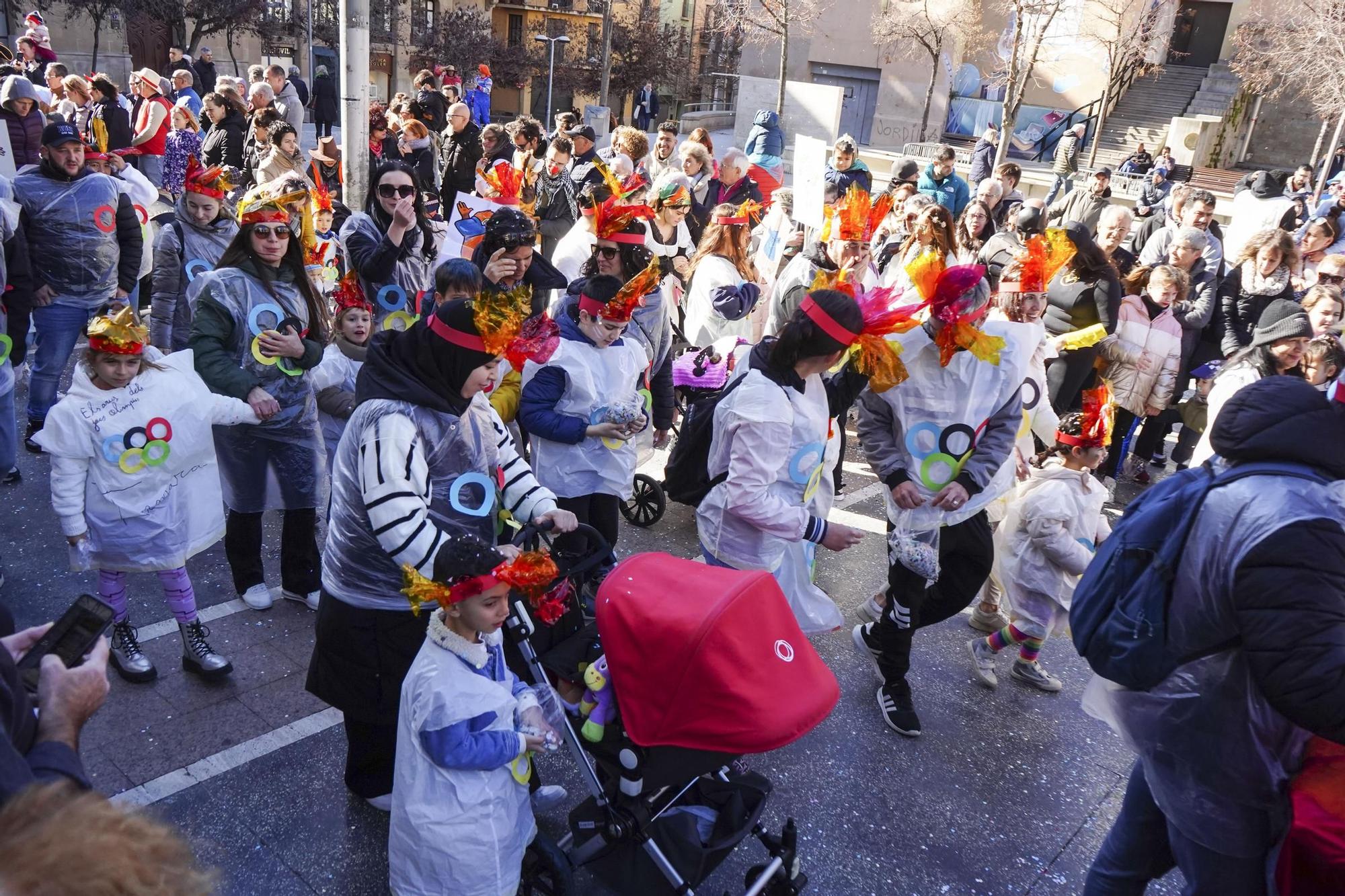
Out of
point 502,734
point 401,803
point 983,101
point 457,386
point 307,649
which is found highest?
point 983,101

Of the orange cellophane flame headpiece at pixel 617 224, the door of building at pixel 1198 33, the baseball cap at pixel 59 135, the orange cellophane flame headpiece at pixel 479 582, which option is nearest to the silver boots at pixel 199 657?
the orange cellophane flame headpiece at pixel 479 582

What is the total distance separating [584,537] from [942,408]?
168 centimetres

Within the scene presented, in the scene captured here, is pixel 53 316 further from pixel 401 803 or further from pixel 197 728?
pixel 401 803

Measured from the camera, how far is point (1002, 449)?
4094mm

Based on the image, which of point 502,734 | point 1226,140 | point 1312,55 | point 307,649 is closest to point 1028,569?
A: point 502,734

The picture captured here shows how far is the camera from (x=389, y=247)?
197 inches

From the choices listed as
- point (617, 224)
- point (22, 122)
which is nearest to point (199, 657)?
point (617, 224)

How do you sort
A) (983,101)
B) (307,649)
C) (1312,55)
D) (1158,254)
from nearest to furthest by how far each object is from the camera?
1. (307,649)
2. (1158,254)
3. (1312,55)
4. (983,101)

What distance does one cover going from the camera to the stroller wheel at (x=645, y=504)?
5.95 m

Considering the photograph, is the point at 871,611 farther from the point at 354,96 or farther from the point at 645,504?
the point at 354,96

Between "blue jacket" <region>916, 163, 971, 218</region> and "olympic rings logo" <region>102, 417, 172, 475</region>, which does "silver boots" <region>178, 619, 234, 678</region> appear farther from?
"blue jacket" <region>916, 163, 971, 218</region>

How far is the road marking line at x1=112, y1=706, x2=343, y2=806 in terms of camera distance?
11.1 ft

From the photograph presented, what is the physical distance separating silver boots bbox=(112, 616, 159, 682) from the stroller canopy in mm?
2459

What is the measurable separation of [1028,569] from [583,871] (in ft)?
8.18
